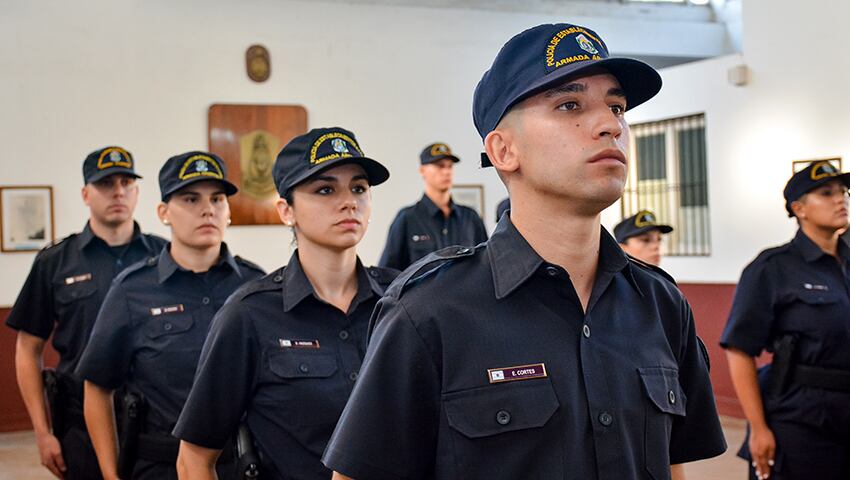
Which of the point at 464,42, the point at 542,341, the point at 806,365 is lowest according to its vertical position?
the point at 806,365

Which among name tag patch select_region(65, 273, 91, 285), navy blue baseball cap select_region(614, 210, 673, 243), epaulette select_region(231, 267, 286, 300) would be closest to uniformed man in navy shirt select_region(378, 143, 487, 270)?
navy blue baseball cap select_region(614, 210, 673, 243)

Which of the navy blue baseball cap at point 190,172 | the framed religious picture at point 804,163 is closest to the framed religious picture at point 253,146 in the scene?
the framed religious picture at point 804,163

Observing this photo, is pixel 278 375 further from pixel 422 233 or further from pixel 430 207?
pixel 430 207

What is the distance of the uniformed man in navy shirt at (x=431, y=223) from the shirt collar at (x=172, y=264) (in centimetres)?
307

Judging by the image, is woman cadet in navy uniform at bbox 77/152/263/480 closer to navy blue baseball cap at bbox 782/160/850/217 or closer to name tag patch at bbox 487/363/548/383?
name tag patch at bbox 487/363/548/383

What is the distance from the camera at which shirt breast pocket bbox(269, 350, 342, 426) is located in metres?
2.53

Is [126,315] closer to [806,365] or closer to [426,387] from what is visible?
[426,387]

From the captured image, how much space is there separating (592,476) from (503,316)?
29cm

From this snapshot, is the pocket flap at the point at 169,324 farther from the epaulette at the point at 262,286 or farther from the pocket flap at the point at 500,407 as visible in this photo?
the pocket flap at the point at 500,407

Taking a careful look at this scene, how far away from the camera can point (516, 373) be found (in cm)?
158

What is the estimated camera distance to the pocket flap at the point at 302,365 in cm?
256

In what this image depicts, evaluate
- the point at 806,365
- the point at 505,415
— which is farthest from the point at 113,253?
the point at 505,415

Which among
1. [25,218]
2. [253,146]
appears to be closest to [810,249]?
[253,146]

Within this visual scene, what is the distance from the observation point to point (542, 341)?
1.61 metres
